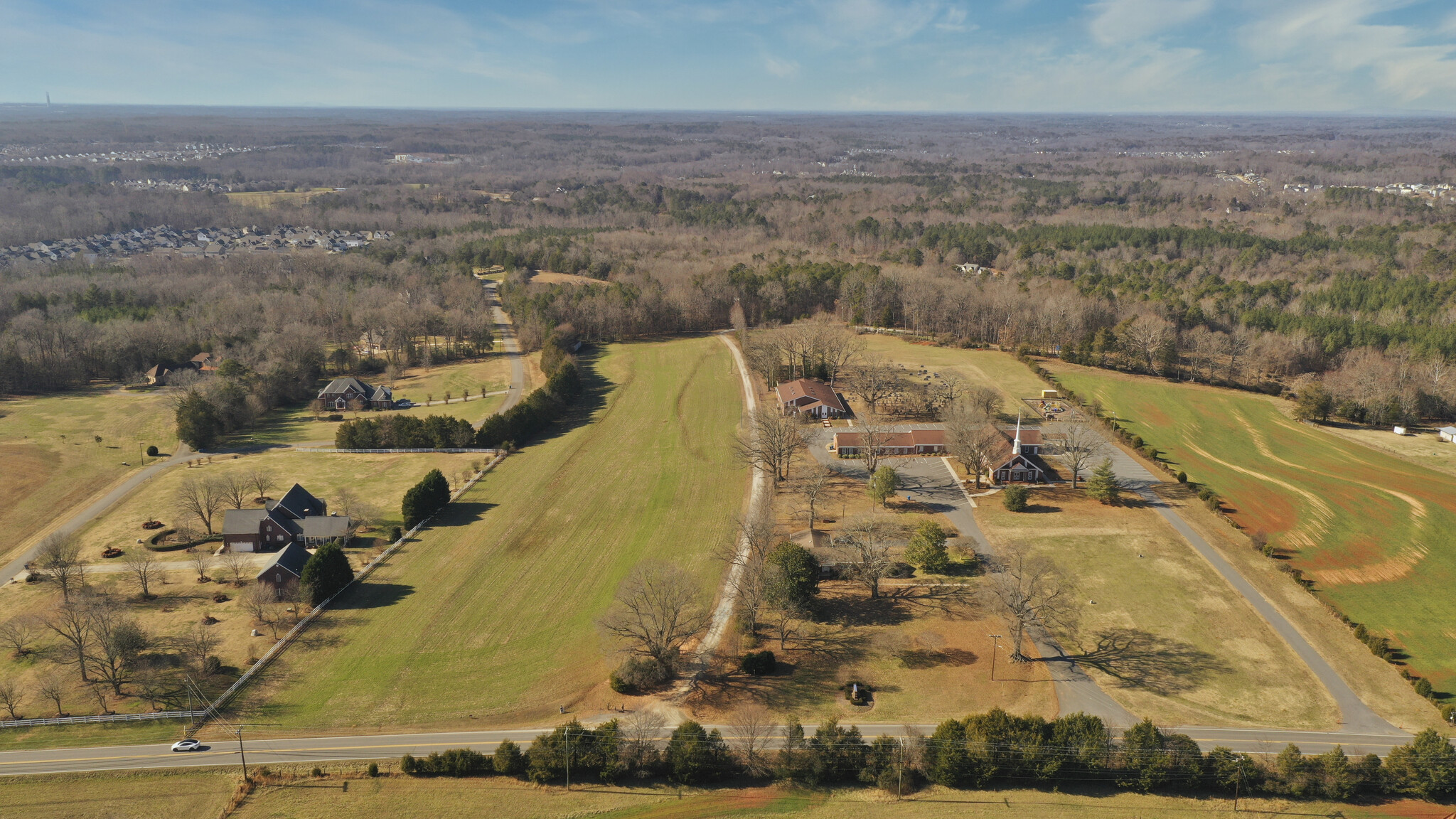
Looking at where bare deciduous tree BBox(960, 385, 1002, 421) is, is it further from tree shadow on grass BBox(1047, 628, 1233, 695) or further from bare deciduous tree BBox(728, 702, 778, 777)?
bare deciduous tree BBox(728, 702, 778, 777)

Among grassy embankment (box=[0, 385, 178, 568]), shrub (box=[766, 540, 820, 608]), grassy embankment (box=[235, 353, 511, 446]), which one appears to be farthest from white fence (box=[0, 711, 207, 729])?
grassy embankment (box=[235, 353, 511, 446])

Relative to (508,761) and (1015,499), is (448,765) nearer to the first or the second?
(508,761)

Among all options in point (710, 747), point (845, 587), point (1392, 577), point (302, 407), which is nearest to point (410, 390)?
point (302, 407)

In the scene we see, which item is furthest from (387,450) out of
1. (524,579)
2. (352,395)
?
(524,579)

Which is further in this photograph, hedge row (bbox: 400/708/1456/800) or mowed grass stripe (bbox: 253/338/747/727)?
mowed grass stripe (bbox: 253/338/747/727)

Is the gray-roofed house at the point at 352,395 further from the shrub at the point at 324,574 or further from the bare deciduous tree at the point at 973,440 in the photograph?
the bare deciduous tree at the point at 973,440

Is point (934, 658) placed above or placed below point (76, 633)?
below

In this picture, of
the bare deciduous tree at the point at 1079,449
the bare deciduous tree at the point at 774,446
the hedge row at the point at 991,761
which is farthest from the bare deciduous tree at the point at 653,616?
the bare deciduous tree at the point at 1079,449

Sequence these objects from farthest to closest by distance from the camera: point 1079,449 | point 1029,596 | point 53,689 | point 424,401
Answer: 1. point 424,401
2. point 1079,449
3. point 1029,596
4. point 53,689
